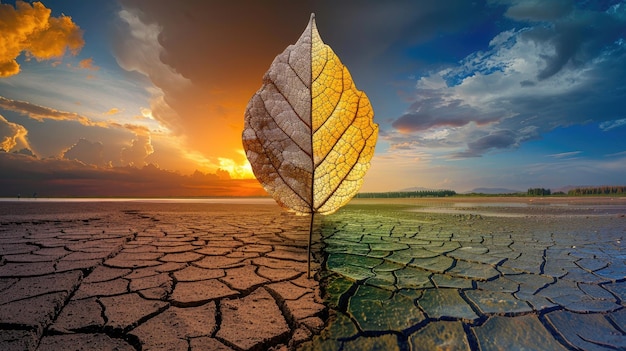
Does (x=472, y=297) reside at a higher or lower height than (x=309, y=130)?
lower

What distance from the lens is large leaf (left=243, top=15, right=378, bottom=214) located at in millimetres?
1019

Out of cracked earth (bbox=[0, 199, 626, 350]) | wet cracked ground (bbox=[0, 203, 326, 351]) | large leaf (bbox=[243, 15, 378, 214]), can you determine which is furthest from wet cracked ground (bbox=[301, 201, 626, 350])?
large leaf (bbox=[243, 15, 378, 214])

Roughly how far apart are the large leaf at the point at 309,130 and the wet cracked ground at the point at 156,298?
626mm

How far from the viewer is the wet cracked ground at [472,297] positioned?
1.25m

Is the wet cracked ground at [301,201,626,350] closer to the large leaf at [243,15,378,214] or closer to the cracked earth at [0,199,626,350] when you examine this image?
the cracked earth at [0,199,626,350]

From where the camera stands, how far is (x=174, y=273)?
200 centimetres

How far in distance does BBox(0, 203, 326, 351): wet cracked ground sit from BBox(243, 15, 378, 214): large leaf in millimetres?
626

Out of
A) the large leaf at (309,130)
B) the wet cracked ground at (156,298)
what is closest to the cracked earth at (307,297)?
the wet cracked ground at (156,298)

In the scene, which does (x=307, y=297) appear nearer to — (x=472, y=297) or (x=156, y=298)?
(x=156, y=298)

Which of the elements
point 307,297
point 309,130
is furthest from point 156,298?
point 309,130

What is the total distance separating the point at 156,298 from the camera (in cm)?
158

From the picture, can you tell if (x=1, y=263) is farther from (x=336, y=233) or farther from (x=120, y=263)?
(x=336, y=233)

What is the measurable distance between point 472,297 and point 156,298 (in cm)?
175

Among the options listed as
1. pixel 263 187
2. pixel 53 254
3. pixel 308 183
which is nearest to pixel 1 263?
pixel 53 254
